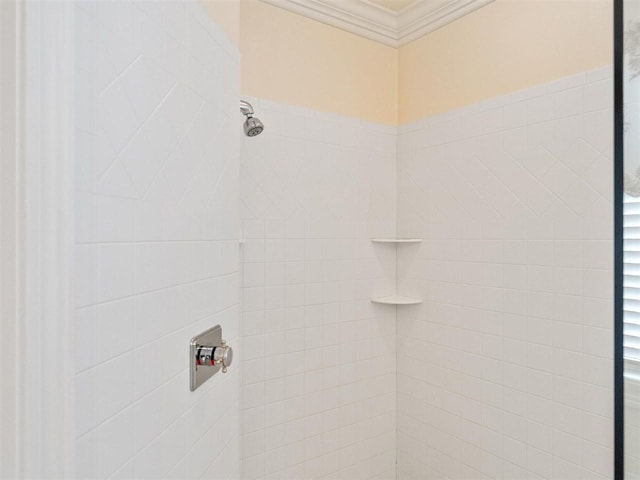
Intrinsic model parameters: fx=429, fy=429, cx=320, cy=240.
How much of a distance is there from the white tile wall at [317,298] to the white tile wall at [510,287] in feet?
0.41

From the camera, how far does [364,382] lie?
2002 millimetres

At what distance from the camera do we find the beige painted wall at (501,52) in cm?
143

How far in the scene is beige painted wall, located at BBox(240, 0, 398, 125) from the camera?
5.60ft

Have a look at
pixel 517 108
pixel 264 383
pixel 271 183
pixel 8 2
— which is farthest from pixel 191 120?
pixel 517 108

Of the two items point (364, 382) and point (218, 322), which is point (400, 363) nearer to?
point (364, 382)

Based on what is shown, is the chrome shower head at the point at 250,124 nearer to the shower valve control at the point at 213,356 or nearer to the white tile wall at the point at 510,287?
the shower valve control at the point at 213,356

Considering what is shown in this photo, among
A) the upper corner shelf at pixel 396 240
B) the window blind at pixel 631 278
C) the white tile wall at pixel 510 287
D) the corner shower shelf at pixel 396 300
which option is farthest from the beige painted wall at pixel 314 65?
the window blind at pixel 631 278

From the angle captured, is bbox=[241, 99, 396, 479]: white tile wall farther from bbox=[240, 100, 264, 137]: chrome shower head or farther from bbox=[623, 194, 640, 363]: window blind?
bbox=[623, 194, 640, 363]: window blind

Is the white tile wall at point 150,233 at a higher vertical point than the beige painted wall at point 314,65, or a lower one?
lower

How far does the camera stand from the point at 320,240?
1860mm

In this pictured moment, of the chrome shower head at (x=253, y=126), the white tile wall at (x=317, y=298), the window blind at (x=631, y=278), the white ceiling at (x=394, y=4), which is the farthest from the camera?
the white ceiling at (x=394, y=4)

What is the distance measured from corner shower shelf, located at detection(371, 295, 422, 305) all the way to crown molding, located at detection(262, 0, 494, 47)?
4.03 ft

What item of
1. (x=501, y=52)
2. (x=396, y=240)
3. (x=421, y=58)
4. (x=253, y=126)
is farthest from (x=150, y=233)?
(x=421, y=58)

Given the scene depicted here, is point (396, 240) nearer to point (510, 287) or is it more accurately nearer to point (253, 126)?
point (510, 287)
